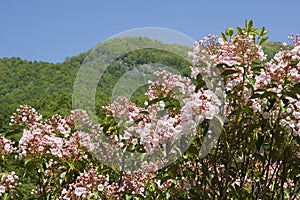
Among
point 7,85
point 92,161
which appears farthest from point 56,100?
point 92,161

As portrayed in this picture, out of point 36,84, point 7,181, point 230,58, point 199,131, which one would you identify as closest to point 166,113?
point 199,131

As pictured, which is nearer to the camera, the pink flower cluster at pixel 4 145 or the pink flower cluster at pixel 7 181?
the pink flower cluster at pixel 7 181

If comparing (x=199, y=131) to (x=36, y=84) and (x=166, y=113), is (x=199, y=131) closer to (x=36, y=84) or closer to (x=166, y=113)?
(x=166, y=113)

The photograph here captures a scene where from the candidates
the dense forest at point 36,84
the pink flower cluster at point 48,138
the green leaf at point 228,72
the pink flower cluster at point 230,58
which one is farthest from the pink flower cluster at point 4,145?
the dense forest at point 36,84

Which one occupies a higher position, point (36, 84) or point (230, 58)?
point (36, 84)

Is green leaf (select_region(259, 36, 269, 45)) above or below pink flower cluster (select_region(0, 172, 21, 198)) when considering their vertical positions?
above

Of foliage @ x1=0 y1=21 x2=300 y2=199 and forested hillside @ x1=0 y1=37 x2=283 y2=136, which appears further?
forested hillside @ x1=0 y1=37 x2=283 y2=136

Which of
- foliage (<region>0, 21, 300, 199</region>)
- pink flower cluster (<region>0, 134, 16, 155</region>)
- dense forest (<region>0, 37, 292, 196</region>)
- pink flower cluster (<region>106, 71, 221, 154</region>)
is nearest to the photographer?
pink flower cluster (<region>106, 71, 221, 154</region>)

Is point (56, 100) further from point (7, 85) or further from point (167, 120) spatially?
point (167, 120)

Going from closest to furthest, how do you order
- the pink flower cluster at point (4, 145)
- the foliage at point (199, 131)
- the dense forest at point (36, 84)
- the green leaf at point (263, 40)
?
1. the foliage at point (199, 131)
2. the green leaf at point (263, 40)
3. the pink flower cluster at point (4, 145)
4. the dense forest at point (36, 84)

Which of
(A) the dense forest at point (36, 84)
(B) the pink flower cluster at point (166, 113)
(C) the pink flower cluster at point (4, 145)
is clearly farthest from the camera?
(A) the dense forest at point (36, 84)

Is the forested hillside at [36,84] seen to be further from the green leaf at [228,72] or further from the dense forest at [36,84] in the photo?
the green leaf at [228,72]

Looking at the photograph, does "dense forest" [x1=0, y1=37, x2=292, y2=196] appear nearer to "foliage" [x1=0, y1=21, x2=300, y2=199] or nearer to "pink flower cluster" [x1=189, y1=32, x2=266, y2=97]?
"foliage" [x1=0, y1=21, x2=300, y2=199]

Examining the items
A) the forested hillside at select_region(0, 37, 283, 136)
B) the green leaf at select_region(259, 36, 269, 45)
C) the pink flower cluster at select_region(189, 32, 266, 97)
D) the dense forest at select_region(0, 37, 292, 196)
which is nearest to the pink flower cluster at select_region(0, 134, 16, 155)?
the pink flower cluster at select_region(189, 32, 266, 97)
